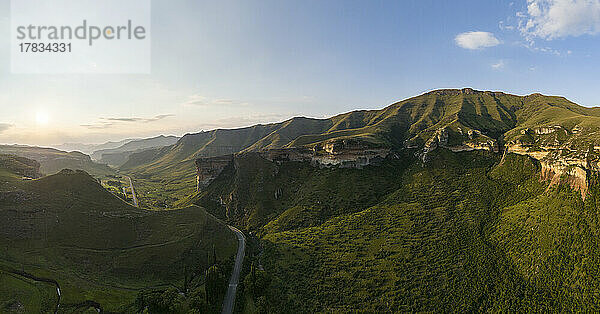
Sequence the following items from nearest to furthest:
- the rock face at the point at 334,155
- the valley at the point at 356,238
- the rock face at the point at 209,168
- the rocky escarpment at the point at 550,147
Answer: the valley at the point at 356,238 < the rocky escarpment at the point at 550,147 < the rock face at the point at 334,155 < the rock face at the point at 209,168

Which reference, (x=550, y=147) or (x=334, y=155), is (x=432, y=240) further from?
(x=550, y=147)

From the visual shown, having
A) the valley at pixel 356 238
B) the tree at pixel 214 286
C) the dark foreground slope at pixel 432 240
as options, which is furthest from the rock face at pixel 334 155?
the tree at pixel 214 286

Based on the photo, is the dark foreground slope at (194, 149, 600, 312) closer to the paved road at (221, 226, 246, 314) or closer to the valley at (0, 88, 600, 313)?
the valley at (0, 88, 600, 313)

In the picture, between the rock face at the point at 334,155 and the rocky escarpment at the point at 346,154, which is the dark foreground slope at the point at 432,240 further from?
the rock face at the point at 334,155

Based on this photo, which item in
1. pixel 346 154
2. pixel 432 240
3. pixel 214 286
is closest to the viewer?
pixel 214 286

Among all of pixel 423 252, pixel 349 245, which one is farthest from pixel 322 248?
pixel 423 252

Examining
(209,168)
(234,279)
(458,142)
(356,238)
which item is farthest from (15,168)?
(458,142)

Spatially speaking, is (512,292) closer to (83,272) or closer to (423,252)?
(423,252)

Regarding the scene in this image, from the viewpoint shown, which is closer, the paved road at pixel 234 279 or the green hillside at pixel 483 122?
the paved road at pixel 234 279
